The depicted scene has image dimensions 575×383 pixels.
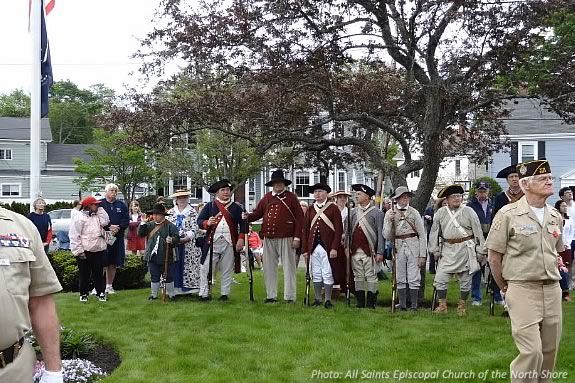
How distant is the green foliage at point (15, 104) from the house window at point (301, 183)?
37.7 m

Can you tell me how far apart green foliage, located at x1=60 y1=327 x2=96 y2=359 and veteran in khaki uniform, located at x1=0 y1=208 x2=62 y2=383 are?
4.56 m

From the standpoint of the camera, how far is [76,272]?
1348 cm

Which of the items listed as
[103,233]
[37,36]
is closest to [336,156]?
[103,233]

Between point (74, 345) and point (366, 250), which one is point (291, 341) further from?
point (366, 250)

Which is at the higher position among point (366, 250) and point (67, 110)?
point (67, 110)

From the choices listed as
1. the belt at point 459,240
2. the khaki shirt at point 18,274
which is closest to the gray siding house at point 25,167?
the belt at point 459,240

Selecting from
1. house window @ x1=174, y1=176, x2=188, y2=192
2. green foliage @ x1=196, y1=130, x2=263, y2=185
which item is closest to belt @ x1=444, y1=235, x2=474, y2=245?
green foliage @ x1=196, y1=130, x2=263, y2=185

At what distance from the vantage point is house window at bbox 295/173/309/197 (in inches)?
1737

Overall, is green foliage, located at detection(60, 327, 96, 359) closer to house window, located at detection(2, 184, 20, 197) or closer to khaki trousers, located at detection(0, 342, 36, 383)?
khaki trousers, located at detection(0, 342, 36, 383)

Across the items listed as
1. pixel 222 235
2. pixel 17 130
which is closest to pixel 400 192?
pixel 222 235

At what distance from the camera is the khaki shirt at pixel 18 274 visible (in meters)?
3.24

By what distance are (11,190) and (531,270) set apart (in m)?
48.2

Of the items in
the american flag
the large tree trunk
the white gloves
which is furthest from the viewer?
the large tree trunk

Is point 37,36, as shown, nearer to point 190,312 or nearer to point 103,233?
point 103,233
